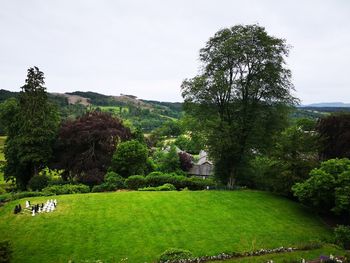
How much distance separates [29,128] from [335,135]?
36.3 meters

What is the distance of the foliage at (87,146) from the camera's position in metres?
43.3

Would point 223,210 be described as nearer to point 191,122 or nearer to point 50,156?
point 191,122

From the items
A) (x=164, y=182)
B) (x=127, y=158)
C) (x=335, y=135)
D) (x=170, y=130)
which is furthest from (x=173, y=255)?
(x=170, y=130)

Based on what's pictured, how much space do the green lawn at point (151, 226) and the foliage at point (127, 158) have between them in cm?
1204

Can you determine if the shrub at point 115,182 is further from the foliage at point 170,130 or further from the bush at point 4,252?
the foliage at point 170,130

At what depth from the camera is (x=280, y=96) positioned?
3797cm

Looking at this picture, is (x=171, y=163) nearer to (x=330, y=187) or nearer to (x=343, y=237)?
(x=330, y=187)

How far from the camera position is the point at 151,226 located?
26.1m

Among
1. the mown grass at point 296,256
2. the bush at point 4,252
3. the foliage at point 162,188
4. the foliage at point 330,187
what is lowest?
the foliage at point 162,188

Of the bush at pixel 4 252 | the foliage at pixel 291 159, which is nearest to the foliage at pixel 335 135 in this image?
the foliage at pixel 291 159

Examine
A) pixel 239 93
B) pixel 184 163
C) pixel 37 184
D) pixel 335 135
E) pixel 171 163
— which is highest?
pixel 239 93

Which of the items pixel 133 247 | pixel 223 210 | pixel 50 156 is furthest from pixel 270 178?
pixel 50 156

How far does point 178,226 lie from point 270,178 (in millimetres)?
13458

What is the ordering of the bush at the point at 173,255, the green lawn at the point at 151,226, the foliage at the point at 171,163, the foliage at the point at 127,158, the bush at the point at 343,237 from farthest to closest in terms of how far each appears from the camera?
the foliage at the point at 171,163
the foliage at the point at 127,158
the bush at the point at 343,237
the green lawn at the point at 151,226
the bush at the point at 173,255
